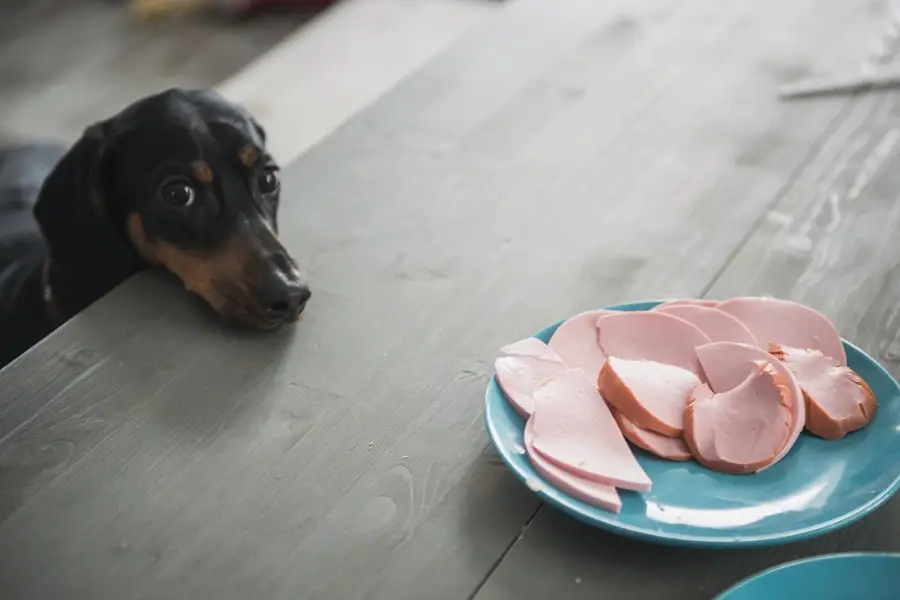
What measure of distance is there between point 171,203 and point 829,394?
0.83m

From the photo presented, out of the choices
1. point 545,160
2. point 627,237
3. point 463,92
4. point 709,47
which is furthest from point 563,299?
point 709,47

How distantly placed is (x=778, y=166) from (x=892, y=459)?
0.68 meters

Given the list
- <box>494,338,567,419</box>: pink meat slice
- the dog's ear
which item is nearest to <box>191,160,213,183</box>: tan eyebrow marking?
the dog's ear

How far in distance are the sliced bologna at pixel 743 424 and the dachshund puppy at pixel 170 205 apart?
52cm

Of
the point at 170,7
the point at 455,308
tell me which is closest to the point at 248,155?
the point at 455,308

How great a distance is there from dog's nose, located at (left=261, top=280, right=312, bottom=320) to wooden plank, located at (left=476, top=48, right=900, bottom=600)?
442mm

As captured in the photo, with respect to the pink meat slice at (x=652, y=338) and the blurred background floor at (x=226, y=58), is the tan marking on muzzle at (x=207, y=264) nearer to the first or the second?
the pink meat slice at (x=652, y=338)

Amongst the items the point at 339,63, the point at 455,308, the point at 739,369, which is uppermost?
the point at 739,369

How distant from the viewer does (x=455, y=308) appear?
4.22ft

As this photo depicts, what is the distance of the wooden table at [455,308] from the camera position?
0.94 metres

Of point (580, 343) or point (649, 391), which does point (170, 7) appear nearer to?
point (580, 343)

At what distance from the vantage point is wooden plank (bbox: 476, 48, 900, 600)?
35.8 inches

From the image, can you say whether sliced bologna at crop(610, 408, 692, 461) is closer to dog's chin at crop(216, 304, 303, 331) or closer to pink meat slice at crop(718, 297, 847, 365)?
pink meat slice at crop(718, 297, 847, 365)

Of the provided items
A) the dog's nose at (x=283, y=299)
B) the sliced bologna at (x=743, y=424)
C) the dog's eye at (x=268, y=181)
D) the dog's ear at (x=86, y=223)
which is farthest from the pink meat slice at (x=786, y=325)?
the dog's ear at (x=86, y=223)
